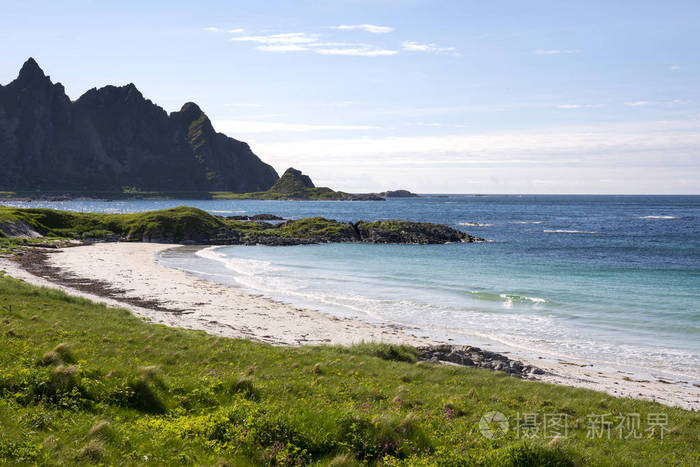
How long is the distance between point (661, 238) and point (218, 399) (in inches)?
4395

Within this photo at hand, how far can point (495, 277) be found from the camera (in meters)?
54.1

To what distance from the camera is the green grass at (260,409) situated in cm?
953

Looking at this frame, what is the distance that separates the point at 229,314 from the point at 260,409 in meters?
24.2

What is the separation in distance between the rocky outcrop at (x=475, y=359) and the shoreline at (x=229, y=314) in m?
1.20

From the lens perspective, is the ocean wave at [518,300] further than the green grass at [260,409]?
Yes

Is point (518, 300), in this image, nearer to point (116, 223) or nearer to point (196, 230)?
point (196, 230)

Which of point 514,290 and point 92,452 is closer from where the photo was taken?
point 92,452

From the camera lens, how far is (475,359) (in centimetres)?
2395

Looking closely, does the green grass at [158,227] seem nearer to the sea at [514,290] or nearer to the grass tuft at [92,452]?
the sea at [514,290]

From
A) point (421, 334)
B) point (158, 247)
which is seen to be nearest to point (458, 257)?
point (421, 334)

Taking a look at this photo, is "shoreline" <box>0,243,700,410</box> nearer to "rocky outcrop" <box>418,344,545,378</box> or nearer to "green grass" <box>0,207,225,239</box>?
"rocky outcrop" <box>418,344,545,378</box>

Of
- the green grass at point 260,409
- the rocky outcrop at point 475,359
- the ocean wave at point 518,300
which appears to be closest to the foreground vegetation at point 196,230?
the ocean wave at point 518,300

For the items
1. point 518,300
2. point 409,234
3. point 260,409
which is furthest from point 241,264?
point 260,409

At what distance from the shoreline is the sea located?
221 centimetres
